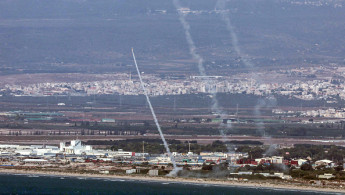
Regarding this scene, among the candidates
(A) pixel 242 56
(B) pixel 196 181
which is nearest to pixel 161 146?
(B) pixel 196 181

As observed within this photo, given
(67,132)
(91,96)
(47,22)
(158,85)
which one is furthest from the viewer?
(47,22)

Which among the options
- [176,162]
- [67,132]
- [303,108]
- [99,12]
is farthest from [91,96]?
[99,12]

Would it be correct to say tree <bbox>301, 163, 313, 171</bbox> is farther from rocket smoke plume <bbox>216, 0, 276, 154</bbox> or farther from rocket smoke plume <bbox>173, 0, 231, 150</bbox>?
rocket smoke plume <bbox>216, 0, 276, 154</bbox>

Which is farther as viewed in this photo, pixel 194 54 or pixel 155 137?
pixel 194 54

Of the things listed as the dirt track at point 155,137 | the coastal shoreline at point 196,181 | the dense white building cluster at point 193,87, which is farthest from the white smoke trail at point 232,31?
the coastal shoreline at point 196,181

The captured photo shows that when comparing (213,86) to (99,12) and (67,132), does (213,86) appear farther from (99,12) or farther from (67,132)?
(99,12)

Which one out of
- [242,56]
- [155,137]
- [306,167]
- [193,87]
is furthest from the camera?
[242,56]

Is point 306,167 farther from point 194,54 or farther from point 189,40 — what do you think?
point 189,40

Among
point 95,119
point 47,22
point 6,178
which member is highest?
point 47,22

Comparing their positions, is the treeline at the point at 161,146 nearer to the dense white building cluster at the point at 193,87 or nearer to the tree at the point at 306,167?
the tree at the point at 306,167

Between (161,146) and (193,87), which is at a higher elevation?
(193,87)

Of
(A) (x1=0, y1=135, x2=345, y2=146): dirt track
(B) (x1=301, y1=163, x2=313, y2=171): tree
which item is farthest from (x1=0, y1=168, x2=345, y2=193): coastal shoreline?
(A) (x1=0, y1=135, x2=345, y2=146): dirt track
